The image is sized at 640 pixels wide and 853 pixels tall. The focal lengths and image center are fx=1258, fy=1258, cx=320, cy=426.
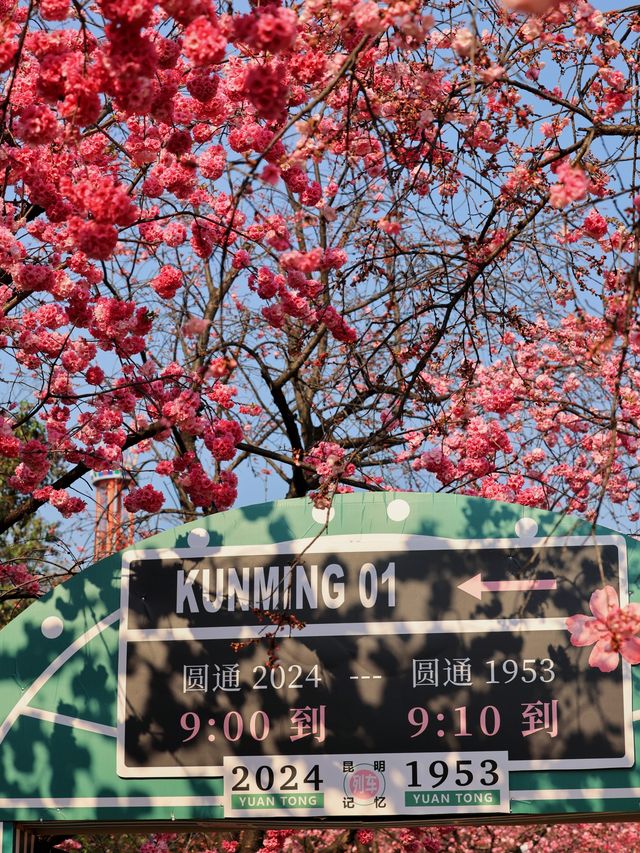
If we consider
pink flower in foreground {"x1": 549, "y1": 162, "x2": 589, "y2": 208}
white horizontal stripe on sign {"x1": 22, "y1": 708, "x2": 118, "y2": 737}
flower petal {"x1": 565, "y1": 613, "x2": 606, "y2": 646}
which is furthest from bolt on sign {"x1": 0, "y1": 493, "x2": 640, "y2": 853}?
pink flower in foreground {"x1": 549, "y1": 162, "x2": 589, "y2": 208}

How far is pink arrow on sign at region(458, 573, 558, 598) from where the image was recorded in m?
6.17

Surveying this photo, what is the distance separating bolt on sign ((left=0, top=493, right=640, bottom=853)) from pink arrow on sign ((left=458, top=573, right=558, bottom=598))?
0.01m

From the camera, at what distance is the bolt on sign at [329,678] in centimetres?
599

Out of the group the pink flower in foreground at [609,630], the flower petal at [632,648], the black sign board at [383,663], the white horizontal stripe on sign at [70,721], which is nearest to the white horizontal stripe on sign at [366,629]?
the black sign board at [383,663]

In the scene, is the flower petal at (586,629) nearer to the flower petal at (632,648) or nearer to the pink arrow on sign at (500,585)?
the flower petal at (632,648)

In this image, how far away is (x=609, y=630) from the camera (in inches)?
157

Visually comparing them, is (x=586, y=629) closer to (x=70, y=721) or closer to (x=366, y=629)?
(x=366, y=629)

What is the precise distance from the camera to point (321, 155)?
14.8ft

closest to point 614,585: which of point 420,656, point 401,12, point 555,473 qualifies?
point 420,656

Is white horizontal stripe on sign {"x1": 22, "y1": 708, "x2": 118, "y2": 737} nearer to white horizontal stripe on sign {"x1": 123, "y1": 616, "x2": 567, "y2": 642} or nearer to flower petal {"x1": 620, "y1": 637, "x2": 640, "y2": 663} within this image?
white horizontal stripe on sign {"x1": 123, "y1": 616, "x2": 567, "y2": 642}

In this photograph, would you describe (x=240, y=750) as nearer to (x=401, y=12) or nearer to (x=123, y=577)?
(x=123, y=577)

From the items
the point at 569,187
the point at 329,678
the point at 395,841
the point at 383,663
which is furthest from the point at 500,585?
the point at 395,841

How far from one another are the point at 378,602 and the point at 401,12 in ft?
10.4

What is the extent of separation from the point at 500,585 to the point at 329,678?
0.96m
